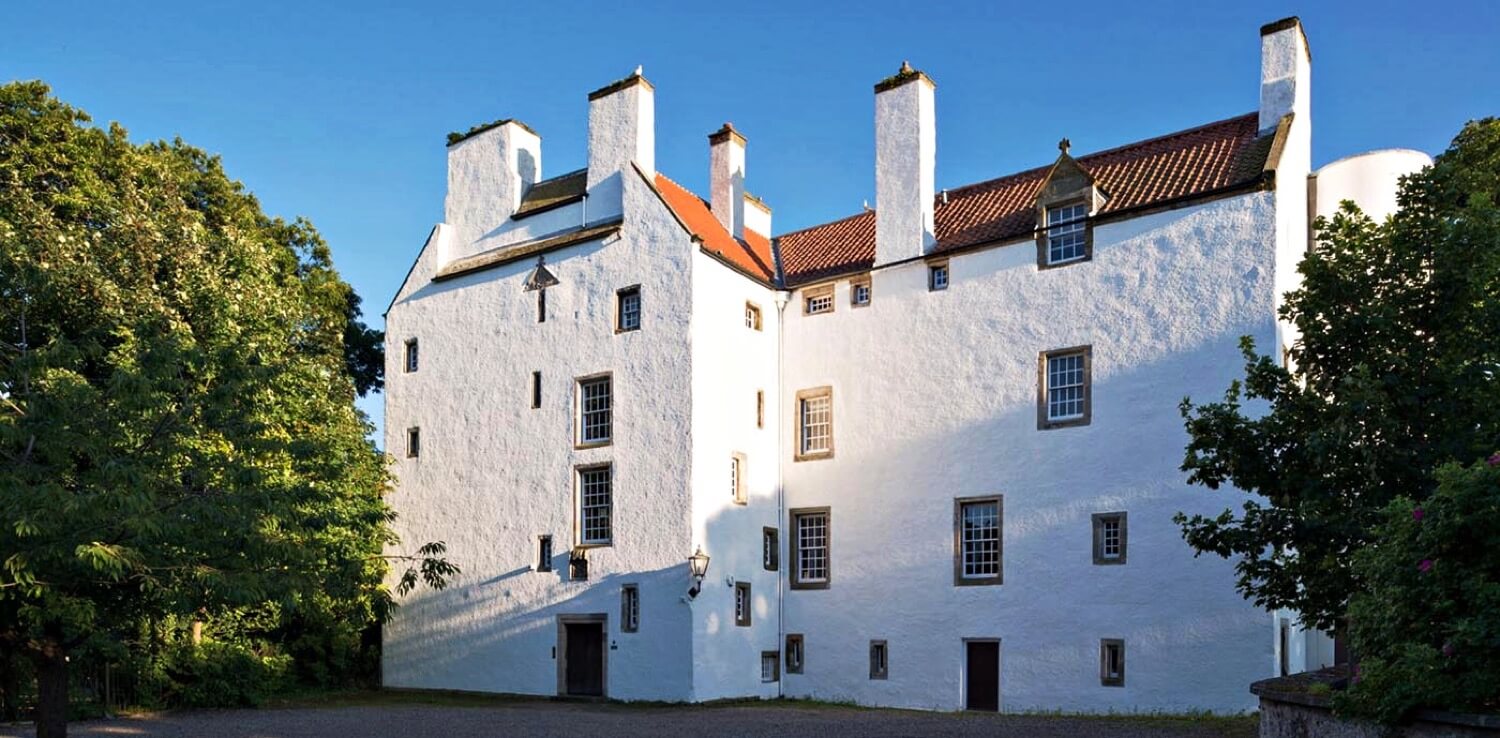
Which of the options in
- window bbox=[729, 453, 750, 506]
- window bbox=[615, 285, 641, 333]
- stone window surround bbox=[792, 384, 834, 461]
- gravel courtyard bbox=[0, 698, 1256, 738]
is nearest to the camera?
gravel courtyard bbox=[0, 698, 1256, 738]

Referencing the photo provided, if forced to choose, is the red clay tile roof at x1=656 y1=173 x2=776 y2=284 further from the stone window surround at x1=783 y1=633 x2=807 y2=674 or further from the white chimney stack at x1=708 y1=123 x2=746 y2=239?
the stone window surround at x1=783 y1=633 x2=807 y2=674

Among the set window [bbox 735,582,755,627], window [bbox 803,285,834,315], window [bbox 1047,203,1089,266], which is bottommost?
window [bbox 735,582,755,627]

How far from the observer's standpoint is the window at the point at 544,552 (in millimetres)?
28250

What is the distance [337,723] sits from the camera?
2222cm

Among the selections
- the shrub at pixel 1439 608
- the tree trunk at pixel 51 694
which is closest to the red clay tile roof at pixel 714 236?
the tree trunk at pixel 51 694

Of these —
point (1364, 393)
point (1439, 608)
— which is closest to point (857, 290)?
point (1364, 393)

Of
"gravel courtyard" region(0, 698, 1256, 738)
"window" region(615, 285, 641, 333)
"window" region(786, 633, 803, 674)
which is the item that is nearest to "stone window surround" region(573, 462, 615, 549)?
"window" region(615, 285, 641, 333)

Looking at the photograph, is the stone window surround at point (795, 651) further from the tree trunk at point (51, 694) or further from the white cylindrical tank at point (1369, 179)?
the tree trunk at point (51, 694)

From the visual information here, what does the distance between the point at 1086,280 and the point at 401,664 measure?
62.0 feet

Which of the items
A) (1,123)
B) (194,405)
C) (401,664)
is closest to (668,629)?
(401,664)

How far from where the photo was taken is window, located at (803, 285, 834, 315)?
28484 mm

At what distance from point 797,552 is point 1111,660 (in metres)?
7.60

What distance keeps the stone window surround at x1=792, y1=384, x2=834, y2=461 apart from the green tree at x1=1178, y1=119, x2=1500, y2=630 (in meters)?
12.3

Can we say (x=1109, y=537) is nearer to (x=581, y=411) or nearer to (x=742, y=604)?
(x=742, y=604)
